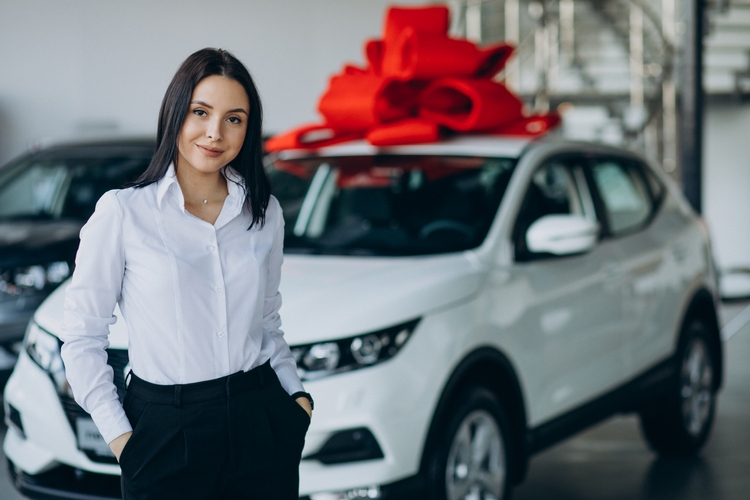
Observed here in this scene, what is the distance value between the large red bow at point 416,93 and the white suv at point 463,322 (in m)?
0.11

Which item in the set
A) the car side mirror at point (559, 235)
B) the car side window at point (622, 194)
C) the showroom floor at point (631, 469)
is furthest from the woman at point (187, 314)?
the car side window at point (622, 194)

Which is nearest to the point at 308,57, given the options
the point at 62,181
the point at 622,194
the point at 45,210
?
the point at 62,181

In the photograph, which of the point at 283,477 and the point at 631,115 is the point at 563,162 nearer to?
the point at 283,477

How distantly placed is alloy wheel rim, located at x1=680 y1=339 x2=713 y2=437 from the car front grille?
2946 millimetres

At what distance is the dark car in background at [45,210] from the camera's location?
207 inches

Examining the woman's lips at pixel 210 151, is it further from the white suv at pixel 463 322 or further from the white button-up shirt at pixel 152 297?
the white suv at pixel 463 322

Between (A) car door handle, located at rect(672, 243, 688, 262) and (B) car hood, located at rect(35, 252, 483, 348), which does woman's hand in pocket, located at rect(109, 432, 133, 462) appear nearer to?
(B) car hood, located at rect(35, 252, 483, 348)

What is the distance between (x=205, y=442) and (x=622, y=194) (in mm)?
3331

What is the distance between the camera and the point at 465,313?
3404 millimetres

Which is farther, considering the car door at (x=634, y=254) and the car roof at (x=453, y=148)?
the car door at (x=634, y=254)

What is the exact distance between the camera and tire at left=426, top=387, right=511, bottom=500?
3.20 meters

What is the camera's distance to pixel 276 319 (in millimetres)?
2305

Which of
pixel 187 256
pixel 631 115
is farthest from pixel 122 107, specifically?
pixel 187 256

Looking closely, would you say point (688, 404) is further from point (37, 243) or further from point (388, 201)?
point (37, 243)
